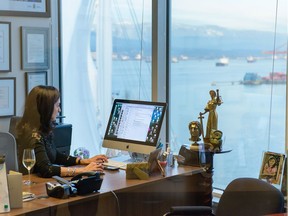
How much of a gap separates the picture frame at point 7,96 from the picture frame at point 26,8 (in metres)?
0.66

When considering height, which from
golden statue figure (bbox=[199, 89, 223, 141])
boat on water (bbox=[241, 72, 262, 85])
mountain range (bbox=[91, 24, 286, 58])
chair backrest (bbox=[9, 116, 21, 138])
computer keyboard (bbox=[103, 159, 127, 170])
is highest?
mountain range (bbox=[91, 24, 286, 58])

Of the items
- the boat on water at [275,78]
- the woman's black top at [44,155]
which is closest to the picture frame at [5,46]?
the woman's black top at [44,155]

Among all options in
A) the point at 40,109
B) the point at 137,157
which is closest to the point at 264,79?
the point at 137,157

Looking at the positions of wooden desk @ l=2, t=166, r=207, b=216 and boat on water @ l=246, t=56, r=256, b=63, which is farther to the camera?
boat on water @ l=246, t=56, r=256, b=63

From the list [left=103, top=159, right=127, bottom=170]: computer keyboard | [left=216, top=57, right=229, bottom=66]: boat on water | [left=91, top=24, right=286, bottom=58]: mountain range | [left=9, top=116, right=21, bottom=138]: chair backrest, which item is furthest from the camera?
[left=9, top=116, right=21, bottom=138]: chair backrest

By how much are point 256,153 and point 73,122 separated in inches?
86.8

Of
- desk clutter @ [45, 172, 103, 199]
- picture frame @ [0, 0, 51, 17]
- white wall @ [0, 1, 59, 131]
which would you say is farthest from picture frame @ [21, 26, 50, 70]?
desk clutter @ [45, 172, 103, 199]

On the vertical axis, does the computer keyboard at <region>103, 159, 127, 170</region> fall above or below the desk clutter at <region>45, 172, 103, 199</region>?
below

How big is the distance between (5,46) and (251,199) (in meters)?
3.02

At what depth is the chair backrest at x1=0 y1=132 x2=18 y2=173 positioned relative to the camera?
3.60 meters

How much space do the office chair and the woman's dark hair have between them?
1.14m

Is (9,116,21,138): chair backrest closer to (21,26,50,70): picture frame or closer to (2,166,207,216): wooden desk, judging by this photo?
(21,26,50,70): picture frame

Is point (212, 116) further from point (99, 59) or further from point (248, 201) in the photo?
point (99, 59)

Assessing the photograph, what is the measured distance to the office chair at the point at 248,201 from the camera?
277 cm
